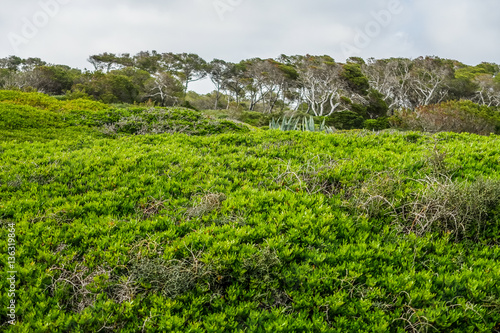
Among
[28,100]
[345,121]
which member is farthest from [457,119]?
[28,100]

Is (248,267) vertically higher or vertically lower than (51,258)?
higher

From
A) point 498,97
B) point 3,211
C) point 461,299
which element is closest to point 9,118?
point 3,211

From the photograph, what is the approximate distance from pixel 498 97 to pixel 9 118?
192ft

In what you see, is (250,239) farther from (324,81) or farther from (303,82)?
(303,82)

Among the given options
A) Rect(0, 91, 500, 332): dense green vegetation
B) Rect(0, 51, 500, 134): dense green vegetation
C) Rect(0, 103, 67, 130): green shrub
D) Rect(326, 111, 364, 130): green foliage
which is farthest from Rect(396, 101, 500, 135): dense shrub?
Rect(0, 103, 67, 130): green shrub

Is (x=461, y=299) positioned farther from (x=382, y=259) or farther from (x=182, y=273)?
(x=182, y=273)

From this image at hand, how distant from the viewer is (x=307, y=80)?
1887 inches

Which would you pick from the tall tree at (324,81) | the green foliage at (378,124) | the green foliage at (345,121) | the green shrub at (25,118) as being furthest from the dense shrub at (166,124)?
the tall tree at (324,81)

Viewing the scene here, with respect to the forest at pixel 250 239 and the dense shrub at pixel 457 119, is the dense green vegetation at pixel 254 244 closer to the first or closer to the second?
the forest at pixel 250 239

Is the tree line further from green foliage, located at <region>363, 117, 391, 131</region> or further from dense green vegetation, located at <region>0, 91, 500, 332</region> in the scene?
dense green vegetation, located at <region>0, 91, 500, 332</region>

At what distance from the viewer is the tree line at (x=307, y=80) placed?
1676 inches

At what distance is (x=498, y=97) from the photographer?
44375 millimetres

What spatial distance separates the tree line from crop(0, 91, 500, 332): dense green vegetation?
35.6 m

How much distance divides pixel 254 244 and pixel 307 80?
1875 inches
